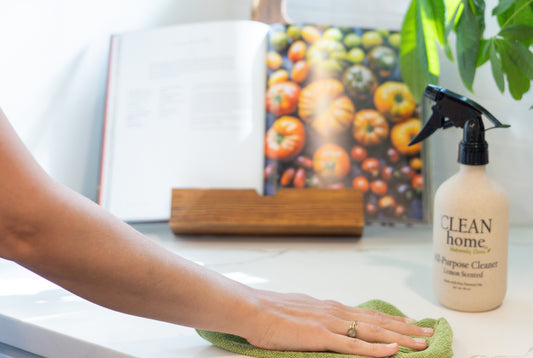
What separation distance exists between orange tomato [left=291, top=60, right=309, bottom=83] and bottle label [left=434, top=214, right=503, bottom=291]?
0.55m

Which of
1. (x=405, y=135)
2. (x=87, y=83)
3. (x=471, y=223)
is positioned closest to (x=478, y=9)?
(x=471, y=223)

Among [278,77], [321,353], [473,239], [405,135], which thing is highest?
[278,77]

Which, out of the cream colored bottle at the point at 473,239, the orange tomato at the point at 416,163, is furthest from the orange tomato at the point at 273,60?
the cream colored bottle at the point at 473,239

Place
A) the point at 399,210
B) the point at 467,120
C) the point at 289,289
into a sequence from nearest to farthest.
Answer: the point at 467,120, the point at 289,289, the point at 399,210

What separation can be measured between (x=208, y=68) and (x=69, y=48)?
0.27 metres

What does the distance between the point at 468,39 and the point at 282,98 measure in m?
0.47

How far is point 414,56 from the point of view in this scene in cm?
103

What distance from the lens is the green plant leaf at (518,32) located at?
790 millimetres

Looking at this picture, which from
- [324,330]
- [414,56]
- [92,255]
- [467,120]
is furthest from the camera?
[414,56]

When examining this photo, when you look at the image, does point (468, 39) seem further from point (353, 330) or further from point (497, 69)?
point (353, 330)

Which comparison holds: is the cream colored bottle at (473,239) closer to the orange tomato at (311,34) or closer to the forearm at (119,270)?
the forearm at (119,270)

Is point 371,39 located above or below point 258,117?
above

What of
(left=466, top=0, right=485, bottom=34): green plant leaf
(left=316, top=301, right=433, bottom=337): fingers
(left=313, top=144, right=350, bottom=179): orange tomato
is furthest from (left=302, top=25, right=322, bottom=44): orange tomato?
(left=316, top=301, right=433, bottom=337): fingers

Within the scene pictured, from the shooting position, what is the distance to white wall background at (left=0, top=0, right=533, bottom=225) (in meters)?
1.11
